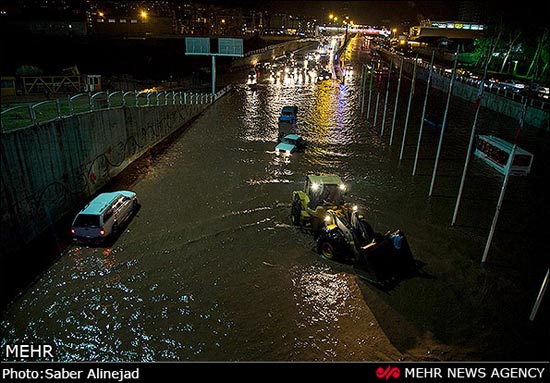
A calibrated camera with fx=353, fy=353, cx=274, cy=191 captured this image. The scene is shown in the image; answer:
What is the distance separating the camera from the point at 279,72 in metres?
79.7

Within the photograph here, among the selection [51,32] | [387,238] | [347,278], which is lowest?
[347,278]

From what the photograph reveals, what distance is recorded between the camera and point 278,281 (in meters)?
13.7

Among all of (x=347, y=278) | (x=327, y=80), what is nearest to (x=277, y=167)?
(x=347, y=278)

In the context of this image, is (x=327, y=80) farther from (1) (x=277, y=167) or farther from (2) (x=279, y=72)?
(1) (x=277, y=167)

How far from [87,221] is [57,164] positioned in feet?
13.2

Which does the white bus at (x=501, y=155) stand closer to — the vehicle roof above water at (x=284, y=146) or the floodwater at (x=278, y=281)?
the floodwater at (x=278, y=281)

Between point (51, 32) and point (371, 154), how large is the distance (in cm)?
8060

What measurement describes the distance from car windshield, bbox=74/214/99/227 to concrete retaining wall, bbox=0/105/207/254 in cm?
203

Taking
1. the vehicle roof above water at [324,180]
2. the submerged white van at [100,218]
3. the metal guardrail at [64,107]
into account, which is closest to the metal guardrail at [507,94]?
the vehicle roof above water at [324,180]

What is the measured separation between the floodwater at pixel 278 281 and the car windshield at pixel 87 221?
3.67 feet

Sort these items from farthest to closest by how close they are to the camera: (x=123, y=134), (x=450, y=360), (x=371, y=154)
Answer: (x=371, y=154)
(x=123, y=134)
(x=450, y=360)
